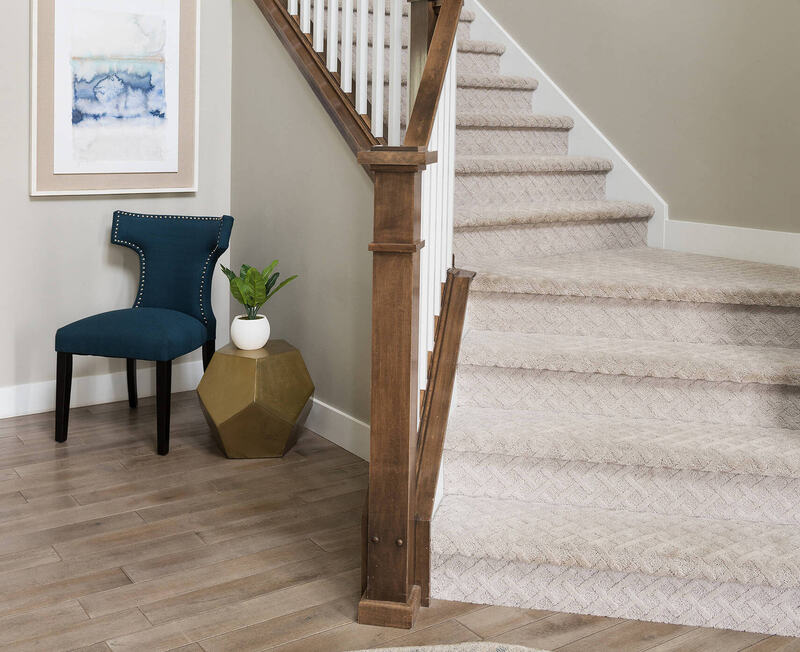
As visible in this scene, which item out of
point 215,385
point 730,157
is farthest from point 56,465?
point 730,157

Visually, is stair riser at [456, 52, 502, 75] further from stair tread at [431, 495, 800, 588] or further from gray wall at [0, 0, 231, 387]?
stair tread at [431, 495, 800, 588]

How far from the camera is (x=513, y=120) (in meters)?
3.99

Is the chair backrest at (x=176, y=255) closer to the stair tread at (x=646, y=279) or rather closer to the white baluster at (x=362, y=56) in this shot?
the white baluster at (x=362, y=56)

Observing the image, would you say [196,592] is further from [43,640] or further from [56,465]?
[56,465]

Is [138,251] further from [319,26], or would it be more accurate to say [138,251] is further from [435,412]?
[435,412]

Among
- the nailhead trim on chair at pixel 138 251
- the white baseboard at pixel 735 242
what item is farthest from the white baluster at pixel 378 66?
the white baseboard at pixel 735 242

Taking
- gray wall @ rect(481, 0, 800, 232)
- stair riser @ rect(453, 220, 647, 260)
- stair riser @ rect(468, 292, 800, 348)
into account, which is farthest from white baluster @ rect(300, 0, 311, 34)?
stair riser @ rect(468, 292, 800, 348)

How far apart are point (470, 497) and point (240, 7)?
263cm

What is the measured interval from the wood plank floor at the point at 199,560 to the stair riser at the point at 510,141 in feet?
4.53

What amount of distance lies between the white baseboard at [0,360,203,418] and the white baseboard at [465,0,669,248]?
2.04 m

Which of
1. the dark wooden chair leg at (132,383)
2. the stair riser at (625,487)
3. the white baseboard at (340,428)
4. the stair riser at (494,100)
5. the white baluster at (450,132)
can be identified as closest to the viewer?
the stair riser at (625,487)

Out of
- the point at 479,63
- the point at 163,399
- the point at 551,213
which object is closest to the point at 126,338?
the point at 163,399

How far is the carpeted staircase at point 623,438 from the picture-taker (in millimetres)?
2275

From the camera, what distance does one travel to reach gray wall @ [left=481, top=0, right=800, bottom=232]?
133 inches
